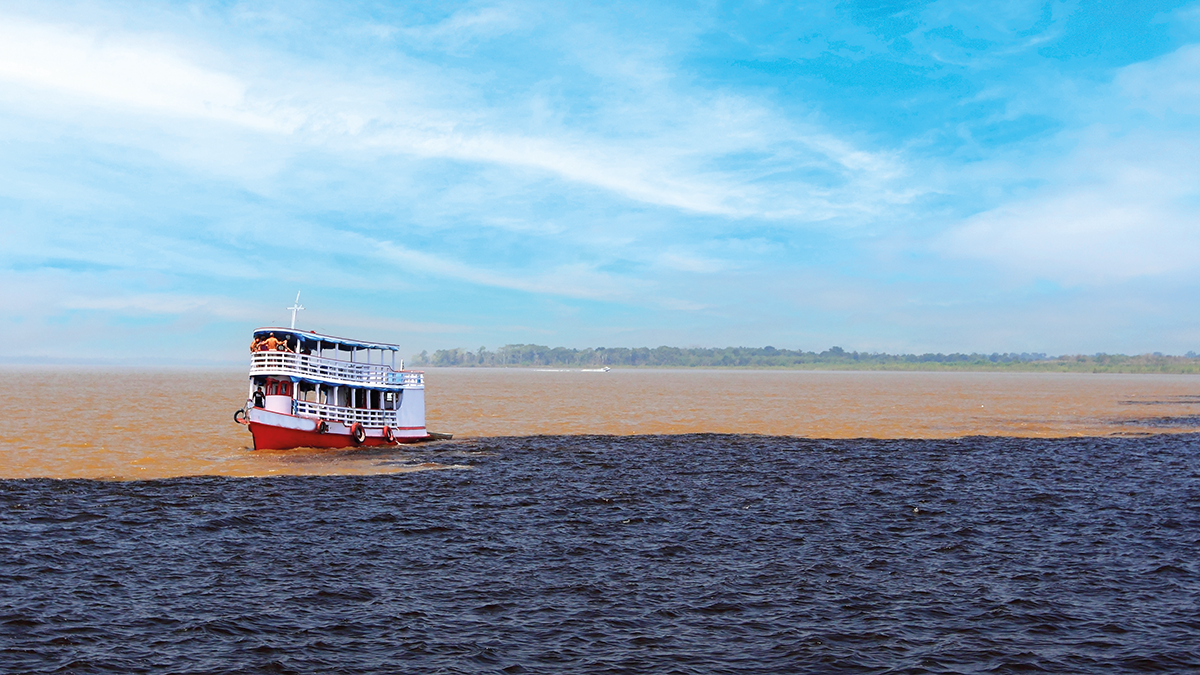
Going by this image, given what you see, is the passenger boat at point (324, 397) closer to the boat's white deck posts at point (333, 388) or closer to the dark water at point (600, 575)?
the boat's white deck posts at point (333, 388)

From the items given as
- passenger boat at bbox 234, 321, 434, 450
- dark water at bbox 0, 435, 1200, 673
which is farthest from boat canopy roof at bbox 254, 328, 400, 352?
dark water at bbox 0, 435, 1200, 673

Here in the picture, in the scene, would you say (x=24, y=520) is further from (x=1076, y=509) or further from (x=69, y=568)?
(x=1076, y=509)

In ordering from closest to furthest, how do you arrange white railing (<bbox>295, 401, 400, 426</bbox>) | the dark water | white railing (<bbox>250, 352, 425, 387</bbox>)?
the dark water → white railing (<bbox>250, 352, 425, 387</bbox>) → white railing (<bbox>295, 401, 400, 426</bbox>)

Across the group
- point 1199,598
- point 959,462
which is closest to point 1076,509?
point 1199,598

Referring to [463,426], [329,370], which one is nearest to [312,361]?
[329,370]

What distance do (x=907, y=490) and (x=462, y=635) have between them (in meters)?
22.4

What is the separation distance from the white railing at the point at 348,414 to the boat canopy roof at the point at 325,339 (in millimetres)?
3811

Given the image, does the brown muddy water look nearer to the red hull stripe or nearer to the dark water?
the red hull stripe

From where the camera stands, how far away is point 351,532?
2361 centimetres

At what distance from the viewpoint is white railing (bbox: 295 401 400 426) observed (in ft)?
151

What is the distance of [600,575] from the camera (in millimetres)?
19219

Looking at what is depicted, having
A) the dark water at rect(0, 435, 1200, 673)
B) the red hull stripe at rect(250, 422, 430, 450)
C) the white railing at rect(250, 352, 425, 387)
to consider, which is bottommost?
the dark water at rect(0, 435, 1200, 673)

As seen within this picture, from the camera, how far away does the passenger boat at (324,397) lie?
44219mm

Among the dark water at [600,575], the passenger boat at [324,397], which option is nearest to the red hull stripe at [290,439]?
the passenger boat at [324,397]
